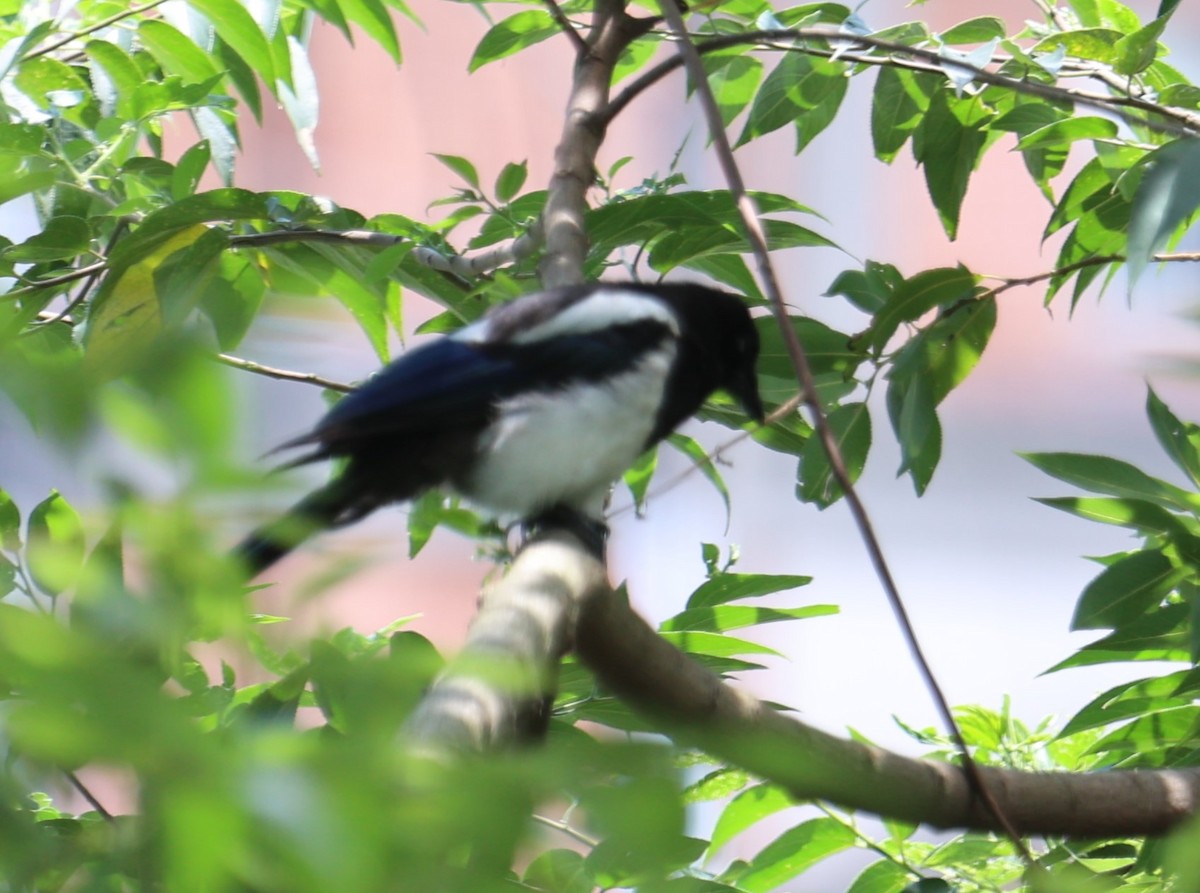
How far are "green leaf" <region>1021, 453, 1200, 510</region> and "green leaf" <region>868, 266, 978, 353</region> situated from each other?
202 mm

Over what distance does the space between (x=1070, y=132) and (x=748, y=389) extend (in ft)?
1.57

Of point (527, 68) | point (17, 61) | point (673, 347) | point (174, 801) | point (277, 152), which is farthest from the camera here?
point (527, 68)

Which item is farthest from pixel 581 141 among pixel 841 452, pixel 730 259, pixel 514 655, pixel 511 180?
pixel 514 655

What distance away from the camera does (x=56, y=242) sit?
3.92 ft

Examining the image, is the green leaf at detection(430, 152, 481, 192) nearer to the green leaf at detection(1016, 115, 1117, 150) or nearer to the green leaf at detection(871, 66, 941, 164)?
the green leaf at detection(871, 66, 941, 164)

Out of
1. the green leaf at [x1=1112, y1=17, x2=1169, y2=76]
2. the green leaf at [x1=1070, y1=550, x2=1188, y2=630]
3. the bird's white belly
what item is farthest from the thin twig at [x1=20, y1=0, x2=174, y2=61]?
the green leaf at [x1=1070, y1=550, x2=1188, y2=630]

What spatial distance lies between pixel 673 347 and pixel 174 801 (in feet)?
3.88

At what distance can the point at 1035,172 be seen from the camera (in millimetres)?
1261

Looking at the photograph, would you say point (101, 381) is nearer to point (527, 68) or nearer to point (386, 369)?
point (386, 369)

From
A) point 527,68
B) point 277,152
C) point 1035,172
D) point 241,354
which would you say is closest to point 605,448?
point 1035,172

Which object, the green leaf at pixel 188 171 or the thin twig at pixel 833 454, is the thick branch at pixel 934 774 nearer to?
the thin twig at pixel 833 454

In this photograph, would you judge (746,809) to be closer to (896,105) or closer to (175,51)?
(896,105)

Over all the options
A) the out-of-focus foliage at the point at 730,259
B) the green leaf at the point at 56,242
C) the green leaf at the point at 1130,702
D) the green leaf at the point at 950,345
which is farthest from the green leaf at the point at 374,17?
the green leaf at the point at 1130,702

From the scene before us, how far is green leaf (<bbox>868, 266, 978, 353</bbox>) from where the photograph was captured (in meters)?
1.18
